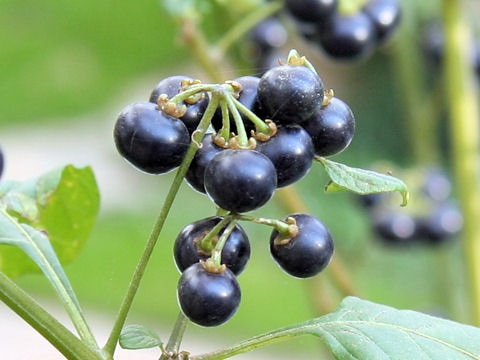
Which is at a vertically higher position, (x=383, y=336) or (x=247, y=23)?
(x=247, y=23)

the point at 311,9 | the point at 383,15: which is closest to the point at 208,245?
the point at 311,9

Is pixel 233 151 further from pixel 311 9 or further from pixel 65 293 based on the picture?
pixel 311 9

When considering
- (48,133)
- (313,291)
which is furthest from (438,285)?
(48,133)

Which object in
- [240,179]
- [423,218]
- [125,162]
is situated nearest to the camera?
[240,179]

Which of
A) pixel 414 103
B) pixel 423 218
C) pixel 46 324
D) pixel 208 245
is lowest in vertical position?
pixel 46 324

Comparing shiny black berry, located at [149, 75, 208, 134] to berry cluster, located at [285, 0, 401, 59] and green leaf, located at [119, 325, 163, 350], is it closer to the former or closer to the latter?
green leaf, located at [119, 325, 163, 350]

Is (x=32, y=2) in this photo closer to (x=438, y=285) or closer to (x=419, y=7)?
(x=419, y=7)

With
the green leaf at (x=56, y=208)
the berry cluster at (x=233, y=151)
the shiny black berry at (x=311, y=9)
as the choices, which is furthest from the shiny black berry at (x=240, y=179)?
the shiny black berry at (x=311, y=9)
